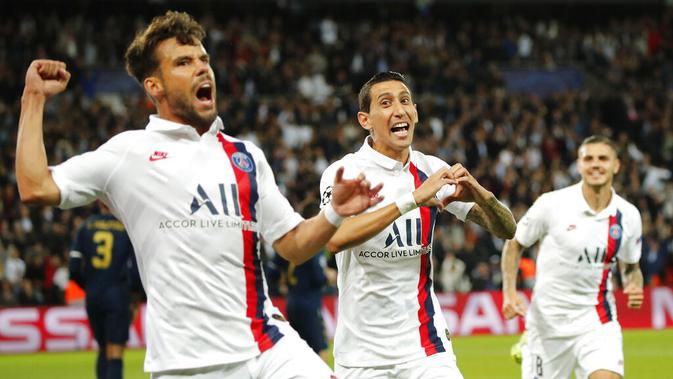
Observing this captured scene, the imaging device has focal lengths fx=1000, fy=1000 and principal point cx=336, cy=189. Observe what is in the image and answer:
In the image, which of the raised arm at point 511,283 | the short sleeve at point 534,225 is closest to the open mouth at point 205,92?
the raised arm at point 511,283

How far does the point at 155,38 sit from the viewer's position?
4531 millimetres

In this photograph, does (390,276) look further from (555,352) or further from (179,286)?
(555,352)

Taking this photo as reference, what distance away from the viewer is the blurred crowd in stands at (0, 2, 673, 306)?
1947cm

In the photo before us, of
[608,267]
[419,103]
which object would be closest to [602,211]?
[608,267]

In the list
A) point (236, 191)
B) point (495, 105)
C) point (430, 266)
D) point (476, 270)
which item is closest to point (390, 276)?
point (430, 266)

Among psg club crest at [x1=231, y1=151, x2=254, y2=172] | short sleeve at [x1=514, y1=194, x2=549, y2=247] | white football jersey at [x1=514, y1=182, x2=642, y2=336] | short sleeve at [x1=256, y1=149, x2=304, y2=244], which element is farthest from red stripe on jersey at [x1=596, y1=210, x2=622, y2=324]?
psg club crest at [x1=231, y1=151, x2=254, y2=172]

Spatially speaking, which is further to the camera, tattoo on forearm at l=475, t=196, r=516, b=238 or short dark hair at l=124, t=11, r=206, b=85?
tattoo on forearm at l=475, t=196, r=516, b=238

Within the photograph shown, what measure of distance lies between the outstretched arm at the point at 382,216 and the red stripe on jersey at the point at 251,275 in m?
0.90

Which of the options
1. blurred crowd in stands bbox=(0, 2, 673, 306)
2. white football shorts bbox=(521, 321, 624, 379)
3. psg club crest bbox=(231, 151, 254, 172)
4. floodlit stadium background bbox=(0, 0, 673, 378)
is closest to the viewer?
psg club crest bbox=(231, 151, 254, 172)

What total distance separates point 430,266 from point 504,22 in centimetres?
2577

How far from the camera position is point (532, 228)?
27.2ft

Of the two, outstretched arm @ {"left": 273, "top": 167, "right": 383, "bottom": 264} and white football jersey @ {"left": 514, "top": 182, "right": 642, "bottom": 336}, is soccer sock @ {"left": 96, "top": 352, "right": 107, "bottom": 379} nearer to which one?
white football jersey @ {"left": 514, "top": 182, "right": 642, "bottom": 336}

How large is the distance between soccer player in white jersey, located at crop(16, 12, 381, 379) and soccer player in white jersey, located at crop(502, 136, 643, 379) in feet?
12.8

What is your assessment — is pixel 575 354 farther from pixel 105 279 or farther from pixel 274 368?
pixel 105 279
